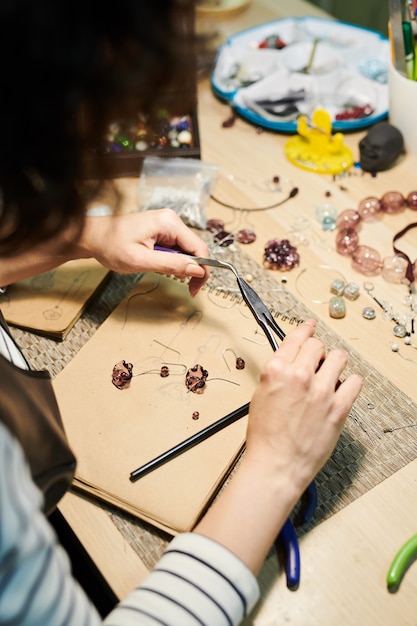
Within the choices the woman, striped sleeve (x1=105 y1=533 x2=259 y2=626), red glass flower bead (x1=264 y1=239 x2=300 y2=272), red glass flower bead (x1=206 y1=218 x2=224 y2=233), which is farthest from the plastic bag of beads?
striped sleeve (x1=105 y1=533 x2=259 y2=626)

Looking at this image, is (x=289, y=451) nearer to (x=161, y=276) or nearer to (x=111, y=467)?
(x=111, y=467)

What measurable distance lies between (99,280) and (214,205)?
0.79 ft

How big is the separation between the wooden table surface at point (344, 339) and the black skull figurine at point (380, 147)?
18 mm

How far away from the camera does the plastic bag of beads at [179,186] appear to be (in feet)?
2.80

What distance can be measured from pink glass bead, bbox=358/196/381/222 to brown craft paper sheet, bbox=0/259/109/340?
0.40m

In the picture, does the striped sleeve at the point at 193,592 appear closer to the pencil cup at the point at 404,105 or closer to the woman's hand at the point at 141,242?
the woman's hand at the point at 141,242

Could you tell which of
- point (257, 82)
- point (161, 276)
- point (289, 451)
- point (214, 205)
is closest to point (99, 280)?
point (161, 276)

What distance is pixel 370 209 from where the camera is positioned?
0.86m

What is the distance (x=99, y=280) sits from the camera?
756 millimetres

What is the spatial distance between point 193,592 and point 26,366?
0.91 ft

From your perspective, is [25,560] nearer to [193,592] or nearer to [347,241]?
[193,592]

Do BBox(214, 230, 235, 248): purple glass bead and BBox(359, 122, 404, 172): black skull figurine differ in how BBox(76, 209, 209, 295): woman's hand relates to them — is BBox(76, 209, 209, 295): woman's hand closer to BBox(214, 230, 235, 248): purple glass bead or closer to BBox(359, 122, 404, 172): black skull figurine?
BBox(214, 230, 235, 248): purple glass bead

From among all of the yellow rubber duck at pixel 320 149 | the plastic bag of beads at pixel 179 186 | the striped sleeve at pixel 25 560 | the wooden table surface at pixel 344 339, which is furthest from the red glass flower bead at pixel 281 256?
the striped sleeve at pixel 25 560

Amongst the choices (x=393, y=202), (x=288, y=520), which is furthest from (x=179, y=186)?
(x=288, y=520)
